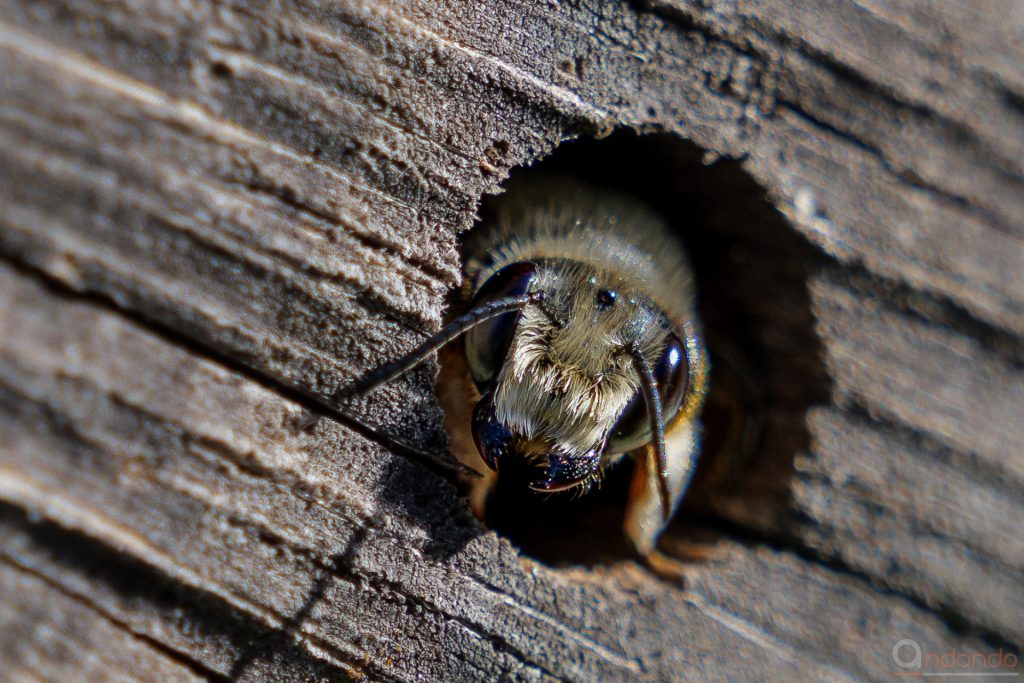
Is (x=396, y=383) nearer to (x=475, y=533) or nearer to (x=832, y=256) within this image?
(x=475, y=533)

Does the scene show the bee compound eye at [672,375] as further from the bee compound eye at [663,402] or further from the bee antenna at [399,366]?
the bee antenna at [399,366]

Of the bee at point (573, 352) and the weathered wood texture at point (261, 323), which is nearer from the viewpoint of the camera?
the weathered wood texture at point (261, 323)

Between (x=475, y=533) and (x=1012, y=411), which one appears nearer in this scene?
(x=475, y=533)

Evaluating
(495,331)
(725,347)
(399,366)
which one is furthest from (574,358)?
(725,347)

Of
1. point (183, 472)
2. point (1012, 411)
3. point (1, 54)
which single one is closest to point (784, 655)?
point (1012, 411)

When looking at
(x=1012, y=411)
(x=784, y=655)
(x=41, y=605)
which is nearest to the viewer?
(x=41, y=605)

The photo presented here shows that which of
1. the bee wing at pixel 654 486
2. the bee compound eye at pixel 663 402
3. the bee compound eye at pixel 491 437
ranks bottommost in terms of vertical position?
the bee wing at pixel 654 486

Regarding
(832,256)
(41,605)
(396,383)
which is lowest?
(41,605)

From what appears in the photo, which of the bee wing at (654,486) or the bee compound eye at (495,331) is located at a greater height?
the bee compound eye at (495,331)

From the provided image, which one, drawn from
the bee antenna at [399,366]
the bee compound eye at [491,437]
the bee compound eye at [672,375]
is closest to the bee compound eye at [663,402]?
the bee compound eye at [672,375]
